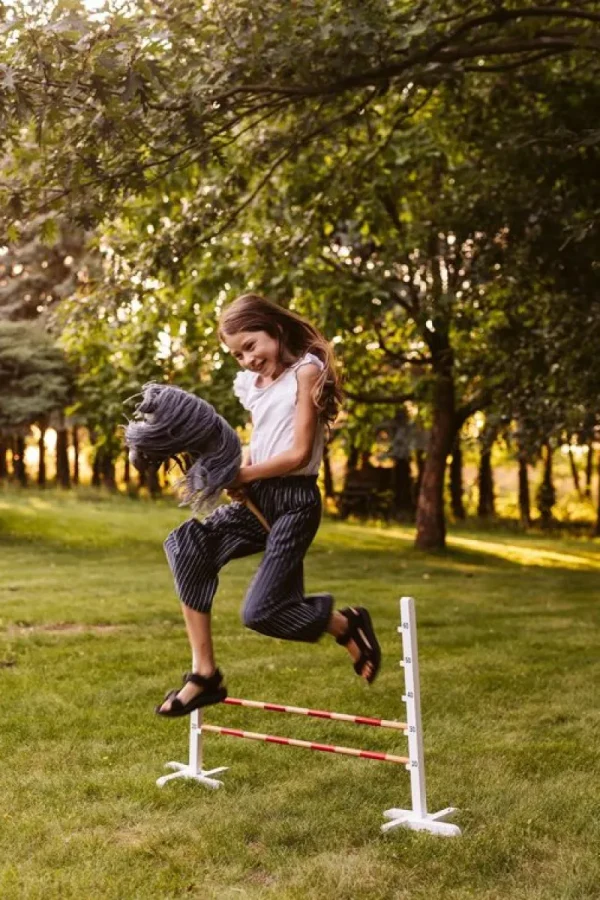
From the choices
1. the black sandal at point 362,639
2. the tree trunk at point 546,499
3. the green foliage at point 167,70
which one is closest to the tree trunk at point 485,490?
the tree trunk at point 546,499

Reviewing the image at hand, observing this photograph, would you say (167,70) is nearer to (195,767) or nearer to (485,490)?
(195,767)

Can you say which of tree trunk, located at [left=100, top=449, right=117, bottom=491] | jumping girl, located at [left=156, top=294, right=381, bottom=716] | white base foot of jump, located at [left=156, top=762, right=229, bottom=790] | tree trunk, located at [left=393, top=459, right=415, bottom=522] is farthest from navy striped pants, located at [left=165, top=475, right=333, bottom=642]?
tree trunk, located at [left=100, top=449, right=117, bottom=491]

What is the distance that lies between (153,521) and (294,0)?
56.4ft

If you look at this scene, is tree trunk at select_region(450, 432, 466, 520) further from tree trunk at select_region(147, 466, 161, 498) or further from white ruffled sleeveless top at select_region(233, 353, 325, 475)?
white ruffled sleeveless top at select_region(233, 353, 325, 475)

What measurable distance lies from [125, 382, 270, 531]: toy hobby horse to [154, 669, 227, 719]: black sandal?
857 mm

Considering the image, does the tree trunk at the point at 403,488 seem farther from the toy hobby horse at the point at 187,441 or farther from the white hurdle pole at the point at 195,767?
the toy hobby horse at the point at 187,441

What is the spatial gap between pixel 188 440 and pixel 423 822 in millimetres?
2089

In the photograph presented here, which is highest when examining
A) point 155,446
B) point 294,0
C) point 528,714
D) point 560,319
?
point 294,0

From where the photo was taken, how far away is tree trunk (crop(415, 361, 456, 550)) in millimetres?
22172

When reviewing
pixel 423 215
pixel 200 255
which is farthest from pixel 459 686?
pixel 423 215

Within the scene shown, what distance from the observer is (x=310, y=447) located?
5.47 meters

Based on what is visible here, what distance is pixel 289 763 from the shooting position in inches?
263

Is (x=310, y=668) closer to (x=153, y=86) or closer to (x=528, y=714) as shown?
(x=528, y=714)

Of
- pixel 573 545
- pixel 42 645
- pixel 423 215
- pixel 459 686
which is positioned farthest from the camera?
pixel 573 545
